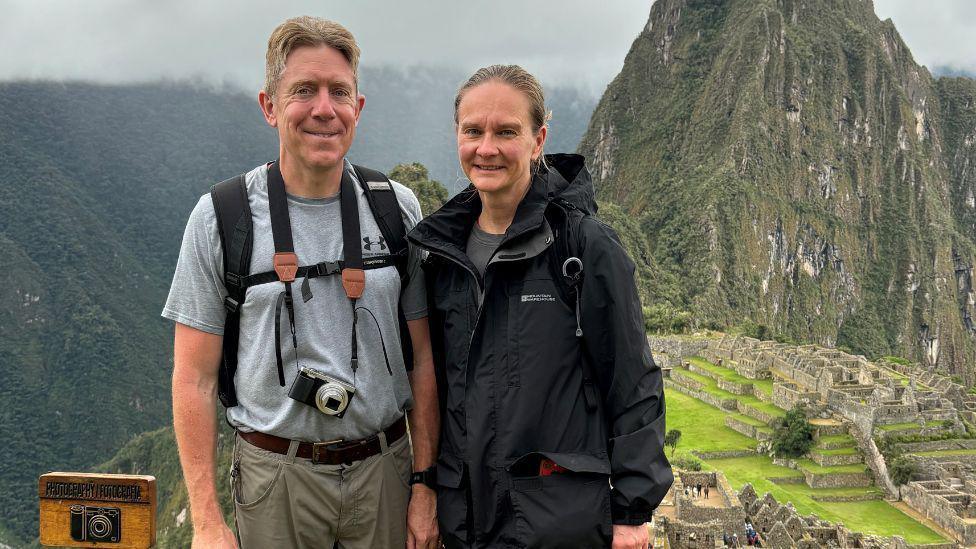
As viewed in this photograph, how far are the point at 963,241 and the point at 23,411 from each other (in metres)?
124

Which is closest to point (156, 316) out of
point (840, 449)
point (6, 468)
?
point (6, 468)

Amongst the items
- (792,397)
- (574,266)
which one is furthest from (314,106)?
(792,397)

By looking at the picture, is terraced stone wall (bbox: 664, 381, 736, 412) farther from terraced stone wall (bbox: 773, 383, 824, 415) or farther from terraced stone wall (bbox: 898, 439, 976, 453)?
terraced stone wall (bbox: 898, 439, 976, 453)

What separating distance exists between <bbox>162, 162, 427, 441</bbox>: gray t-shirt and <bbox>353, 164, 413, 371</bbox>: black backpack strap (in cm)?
5

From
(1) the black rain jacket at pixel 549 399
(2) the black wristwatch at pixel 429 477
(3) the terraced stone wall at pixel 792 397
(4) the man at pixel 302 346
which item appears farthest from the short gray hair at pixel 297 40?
(3) the terraced stone wall at pixel 792 397

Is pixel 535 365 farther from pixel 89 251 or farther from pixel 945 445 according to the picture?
pixel 89 251

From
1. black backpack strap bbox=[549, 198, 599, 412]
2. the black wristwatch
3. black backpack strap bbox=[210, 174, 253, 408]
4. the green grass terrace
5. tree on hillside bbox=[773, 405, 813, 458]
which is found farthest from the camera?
tree on hillside bbox=[773, 405, 813, 458]

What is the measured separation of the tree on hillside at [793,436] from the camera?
29.8m

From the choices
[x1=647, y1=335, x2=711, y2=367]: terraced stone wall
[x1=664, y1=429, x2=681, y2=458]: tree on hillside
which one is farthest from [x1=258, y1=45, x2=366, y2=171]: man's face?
[x1=647, y1=335, x2=711, y2=367]: terraced stone wall

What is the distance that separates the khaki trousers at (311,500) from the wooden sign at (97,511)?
0.41 m

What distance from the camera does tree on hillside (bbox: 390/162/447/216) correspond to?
30.9 meters

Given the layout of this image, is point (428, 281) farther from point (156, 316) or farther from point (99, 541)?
point (156, 316)

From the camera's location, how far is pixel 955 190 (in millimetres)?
143250

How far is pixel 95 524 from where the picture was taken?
12.2ft
